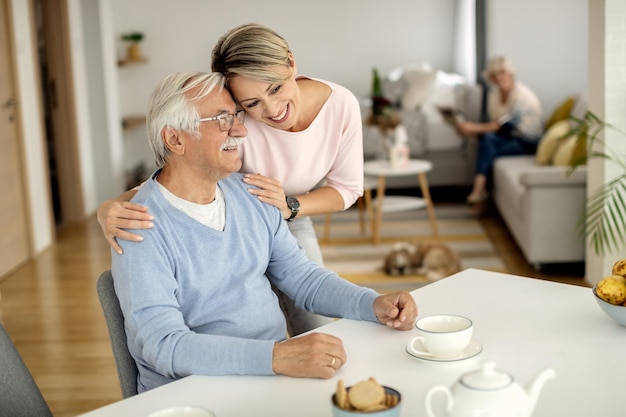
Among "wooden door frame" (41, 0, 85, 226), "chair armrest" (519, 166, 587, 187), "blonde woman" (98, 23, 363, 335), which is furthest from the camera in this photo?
"wooden door frame" (41, 0, 85, 226)

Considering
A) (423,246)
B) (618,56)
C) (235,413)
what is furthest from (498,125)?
(235,413)

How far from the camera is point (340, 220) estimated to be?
6.87 metres

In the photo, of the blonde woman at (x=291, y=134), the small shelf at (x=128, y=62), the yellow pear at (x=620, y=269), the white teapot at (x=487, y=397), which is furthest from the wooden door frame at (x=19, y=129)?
the white teapot at (x=487, y=397)

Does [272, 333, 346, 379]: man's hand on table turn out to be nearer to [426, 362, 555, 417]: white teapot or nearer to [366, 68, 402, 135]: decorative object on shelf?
[426, 362, 555, 417]: white teapot

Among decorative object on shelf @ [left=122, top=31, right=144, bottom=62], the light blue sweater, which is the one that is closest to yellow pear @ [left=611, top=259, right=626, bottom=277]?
the light blue sweater

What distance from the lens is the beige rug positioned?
16.8 feet

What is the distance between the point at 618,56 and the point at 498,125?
2.58 meters

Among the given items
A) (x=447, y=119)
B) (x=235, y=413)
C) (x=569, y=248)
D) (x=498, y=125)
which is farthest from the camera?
(x=447, y=119)

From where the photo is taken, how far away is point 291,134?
7.76 ft

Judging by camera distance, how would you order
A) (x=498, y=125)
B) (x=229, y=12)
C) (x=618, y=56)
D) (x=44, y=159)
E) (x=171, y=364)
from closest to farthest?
(x=171, y=364) → (x=618, y=56) → (x=44, y=159) → (x=498, y=125) → (x=229, y=12)

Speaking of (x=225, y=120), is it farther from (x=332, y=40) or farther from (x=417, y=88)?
(x=332, y=40)

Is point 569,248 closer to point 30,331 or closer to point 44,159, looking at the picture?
point 30,331

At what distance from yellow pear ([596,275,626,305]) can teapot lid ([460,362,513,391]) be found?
2.18ft

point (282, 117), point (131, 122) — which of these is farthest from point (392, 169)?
point (282, 117)
